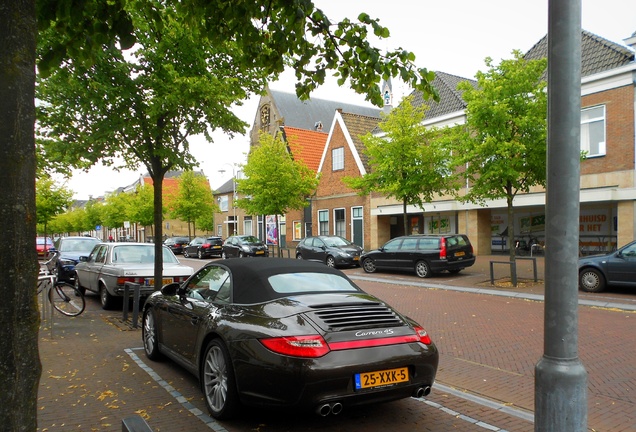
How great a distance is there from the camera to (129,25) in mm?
4074

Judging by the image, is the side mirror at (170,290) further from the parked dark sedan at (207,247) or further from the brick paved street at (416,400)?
the parked dark sedan at (207,247)

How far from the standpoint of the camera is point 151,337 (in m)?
6.45

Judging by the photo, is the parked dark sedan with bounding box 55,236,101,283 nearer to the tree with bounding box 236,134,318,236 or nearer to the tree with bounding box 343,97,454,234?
the tree with bounding box 236,134,318,236

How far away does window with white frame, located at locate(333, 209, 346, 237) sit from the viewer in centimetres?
3269

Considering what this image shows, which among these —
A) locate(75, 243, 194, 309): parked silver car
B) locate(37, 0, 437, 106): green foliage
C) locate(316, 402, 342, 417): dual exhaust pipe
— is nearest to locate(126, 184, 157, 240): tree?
locate(75, 243, 194, 309): parked silver car

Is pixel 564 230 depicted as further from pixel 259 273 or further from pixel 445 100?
pixel 445 100

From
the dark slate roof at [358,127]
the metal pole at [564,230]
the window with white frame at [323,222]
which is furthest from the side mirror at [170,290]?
the window with white frame at [323,222]

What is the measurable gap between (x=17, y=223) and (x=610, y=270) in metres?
13.5

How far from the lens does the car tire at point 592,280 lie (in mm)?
12375

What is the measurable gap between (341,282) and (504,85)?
11.3 meters

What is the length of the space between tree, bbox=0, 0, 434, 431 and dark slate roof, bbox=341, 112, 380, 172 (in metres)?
24.4

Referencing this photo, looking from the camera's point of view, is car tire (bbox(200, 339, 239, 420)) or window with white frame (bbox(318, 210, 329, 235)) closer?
car tire (bbox(200, 339, 239, 420))

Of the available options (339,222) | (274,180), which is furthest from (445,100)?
(339,222)

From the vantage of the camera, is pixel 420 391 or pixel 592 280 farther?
pixel 592 280
